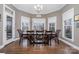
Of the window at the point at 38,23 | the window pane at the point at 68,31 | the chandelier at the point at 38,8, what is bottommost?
the window pane at the point at 68,31

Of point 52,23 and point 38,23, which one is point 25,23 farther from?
point 52,23

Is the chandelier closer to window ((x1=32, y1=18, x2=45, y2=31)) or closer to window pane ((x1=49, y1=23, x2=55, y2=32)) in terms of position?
window ((x1=32, y1=18, x2=45, y2=31))

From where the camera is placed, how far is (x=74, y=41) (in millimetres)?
5355

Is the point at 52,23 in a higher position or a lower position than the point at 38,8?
lower

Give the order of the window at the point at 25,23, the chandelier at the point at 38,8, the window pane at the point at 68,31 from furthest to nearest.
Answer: the window pane at the point at 68,31 → the window at the point at 25,23 → the chandelier at the point at 38,8

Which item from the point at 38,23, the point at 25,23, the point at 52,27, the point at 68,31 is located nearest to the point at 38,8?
the point at 38,23

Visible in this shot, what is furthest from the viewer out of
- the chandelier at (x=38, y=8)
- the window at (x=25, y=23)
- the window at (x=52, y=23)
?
the window at (x=52, y=23)

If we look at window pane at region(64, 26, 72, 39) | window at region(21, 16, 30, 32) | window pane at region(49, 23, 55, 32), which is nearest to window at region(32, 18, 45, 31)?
window at region(21, 16, 30, 32)

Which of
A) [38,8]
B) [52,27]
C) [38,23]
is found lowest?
[52,27]

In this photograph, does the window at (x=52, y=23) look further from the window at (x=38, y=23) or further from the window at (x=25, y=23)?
the window at (x=25, y=23)

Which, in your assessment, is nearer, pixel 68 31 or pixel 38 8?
pixel 38 8

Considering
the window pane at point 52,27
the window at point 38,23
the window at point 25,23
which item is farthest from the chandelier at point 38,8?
the window pane at point 52,27
